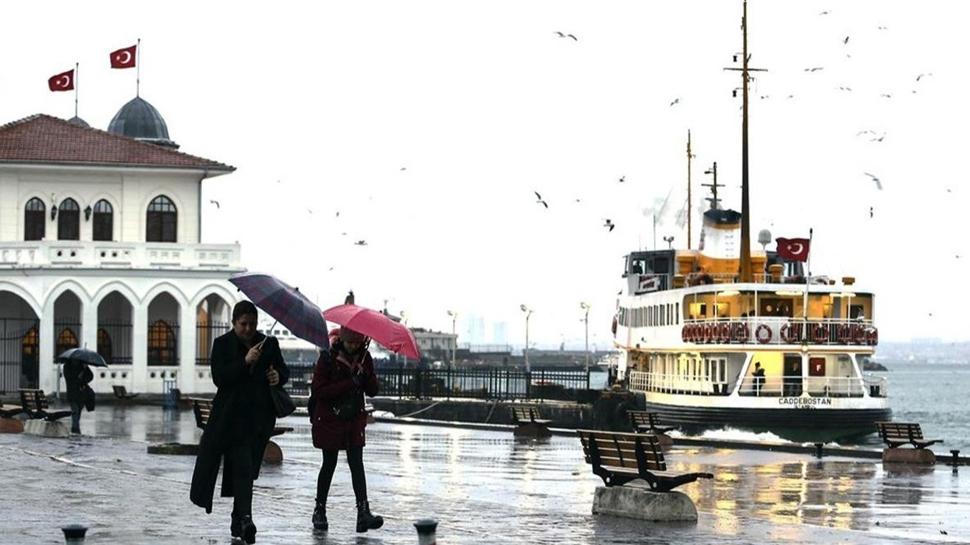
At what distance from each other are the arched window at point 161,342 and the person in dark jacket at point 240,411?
160ft

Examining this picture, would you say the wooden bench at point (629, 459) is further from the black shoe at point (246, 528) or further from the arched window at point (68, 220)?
the arched window at point (68, 220)

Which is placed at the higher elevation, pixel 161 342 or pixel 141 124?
pixel 141 124

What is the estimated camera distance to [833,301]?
57.7 metres

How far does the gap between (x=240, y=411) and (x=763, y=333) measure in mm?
40990

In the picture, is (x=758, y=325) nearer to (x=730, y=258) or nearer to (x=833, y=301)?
(x=833, y=301)

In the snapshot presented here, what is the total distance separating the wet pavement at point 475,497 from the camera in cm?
1706

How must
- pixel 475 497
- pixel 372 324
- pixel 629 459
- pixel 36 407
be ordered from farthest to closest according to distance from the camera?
pixel 36 407, pixel 475 497, pixel 629 459, pixel 372 324

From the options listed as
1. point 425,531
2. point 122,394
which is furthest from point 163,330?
point 425,531

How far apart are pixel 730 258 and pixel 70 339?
23.1 meters

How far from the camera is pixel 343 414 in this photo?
→ 1695 cm

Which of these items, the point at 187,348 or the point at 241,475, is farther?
→ the point at 187,348

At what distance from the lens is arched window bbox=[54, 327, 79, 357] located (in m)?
62.5

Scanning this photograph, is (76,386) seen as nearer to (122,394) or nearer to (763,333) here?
(122,394)

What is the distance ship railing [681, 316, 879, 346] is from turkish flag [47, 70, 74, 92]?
1057 inches
